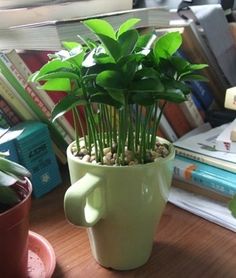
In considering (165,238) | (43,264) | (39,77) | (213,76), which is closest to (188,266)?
(165,238)

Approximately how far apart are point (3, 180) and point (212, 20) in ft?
2.03

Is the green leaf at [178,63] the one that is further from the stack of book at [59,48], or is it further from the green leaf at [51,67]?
the stack of book at [59,48]

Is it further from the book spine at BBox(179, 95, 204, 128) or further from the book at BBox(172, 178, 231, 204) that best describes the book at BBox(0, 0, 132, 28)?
the book at BBox(172, 178, 231, 204)

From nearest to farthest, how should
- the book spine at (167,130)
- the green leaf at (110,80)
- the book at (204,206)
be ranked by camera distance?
the green leaf at (110,80)
the book at (204,206)
the book spine at (167,130)

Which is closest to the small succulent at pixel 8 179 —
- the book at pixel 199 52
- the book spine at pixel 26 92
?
the book spine at pixel 26 92

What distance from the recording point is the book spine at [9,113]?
67 cm

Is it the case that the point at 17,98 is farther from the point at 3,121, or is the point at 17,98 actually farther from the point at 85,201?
the point at 85,201

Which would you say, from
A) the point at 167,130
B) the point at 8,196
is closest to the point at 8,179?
the point at 8,196

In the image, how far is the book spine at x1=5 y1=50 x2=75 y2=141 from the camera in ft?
2.17

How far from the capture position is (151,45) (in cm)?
45

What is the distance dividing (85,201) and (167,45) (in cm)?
19

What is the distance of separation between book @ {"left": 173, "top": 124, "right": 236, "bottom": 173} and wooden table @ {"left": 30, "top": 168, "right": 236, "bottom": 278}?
0.10 meters

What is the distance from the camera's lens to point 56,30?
63 centimetres

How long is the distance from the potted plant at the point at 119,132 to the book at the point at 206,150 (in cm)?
17
